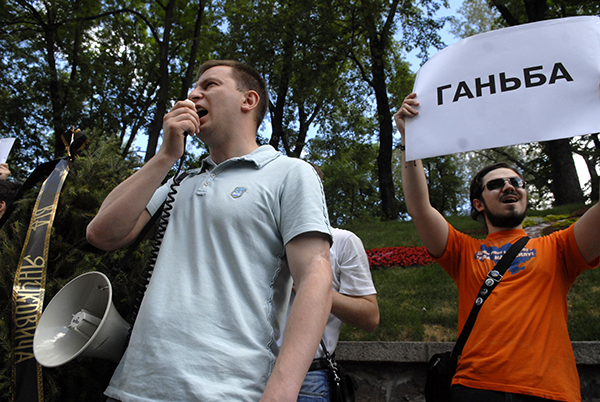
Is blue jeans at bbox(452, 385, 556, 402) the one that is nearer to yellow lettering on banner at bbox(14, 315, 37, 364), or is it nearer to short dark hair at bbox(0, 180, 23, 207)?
yellow lettering on banner at bbox(14, 315, 37, 364)

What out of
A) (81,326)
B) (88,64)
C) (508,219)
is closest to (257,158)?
(81,326)

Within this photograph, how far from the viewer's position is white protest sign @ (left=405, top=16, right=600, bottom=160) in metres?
2.03

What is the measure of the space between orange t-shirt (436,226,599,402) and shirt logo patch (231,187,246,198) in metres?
1.62

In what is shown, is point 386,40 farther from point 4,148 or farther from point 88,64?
point 4,148

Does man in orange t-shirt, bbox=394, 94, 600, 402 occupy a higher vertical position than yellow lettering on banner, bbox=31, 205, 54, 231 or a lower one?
lower

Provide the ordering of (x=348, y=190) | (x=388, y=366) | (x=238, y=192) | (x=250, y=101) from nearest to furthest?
(x=238, y=192) < (x=250, y=101) < (x=388, y=366) < (x=348, y=190)

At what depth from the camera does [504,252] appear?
8.87ft

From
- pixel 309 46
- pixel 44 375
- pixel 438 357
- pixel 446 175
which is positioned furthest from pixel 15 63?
pixel 446 175

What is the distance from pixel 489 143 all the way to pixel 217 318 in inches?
58.3

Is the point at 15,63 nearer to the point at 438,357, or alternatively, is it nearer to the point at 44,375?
the point at 44,375

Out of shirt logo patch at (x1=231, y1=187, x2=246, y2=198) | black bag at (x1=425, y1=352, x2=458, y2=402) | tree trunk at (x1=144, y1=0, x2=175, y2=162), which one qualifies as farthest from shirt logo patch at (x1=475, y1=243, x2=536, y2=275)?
tree trunk at (x1=144, y1=0, x2=175, y2=162)

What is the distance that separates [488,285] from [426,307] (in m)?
2.98

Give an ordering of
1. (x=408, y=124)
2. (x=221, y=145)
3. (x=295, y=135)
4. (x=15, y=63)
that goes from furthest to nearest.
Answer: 1. (x=295, y=135)
2. (x=15, y=63)
3. (x=408, y=124)
4. (x=221, y=145)

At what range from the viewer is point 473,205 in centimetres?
329
